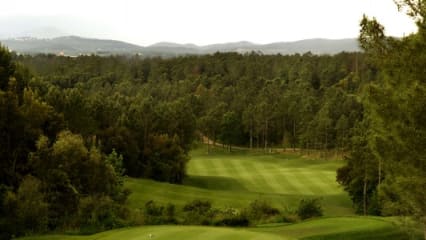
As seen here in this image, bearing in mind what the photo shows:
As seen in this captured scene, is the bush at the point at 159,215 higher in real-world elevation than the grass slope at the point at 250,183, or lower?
higher

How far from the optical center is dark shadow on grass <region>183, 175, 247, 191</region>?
2157 inches

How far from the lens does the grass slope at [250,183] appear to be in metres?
42.5

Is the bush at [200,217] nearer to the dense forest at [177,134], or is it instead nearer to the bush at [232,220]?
the bush at [232,220]

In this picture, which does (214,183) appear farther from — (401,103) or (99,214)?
(401,103)

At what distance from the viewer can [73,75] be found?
132 meters

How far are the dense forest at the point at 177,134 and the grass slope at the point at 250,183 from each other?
2.96 m

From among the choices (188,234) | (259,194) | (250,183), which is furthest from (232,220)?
(250,183)

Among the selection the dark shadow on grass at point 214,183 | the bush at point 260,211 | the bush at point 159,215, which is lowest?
the dark shadow on grass at point 214,183

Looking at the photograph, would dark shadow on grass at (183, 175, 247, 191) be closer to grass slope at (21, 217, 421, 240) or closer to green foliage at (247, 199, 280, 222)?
green foliage at (247, 199, 280, 222)

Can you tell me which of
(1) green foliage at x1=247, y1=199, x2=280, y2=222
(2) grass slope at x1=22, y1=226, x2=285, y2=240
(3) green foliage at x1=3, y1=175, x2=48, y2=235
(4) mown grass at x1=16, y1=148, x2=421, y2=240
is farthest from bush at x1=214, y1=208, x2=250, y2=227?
(3) green foliage at x1=3, y1=175, x2=48, y2=235

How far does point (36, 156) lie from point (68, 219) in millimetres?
4209

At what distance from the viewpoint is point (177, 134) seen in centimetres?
6512

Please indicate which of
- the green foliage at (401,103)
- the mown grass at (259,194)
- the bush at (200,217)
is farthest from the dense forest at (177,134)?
the bush at (200,217)

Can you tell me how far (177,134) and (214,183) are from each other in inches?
420
